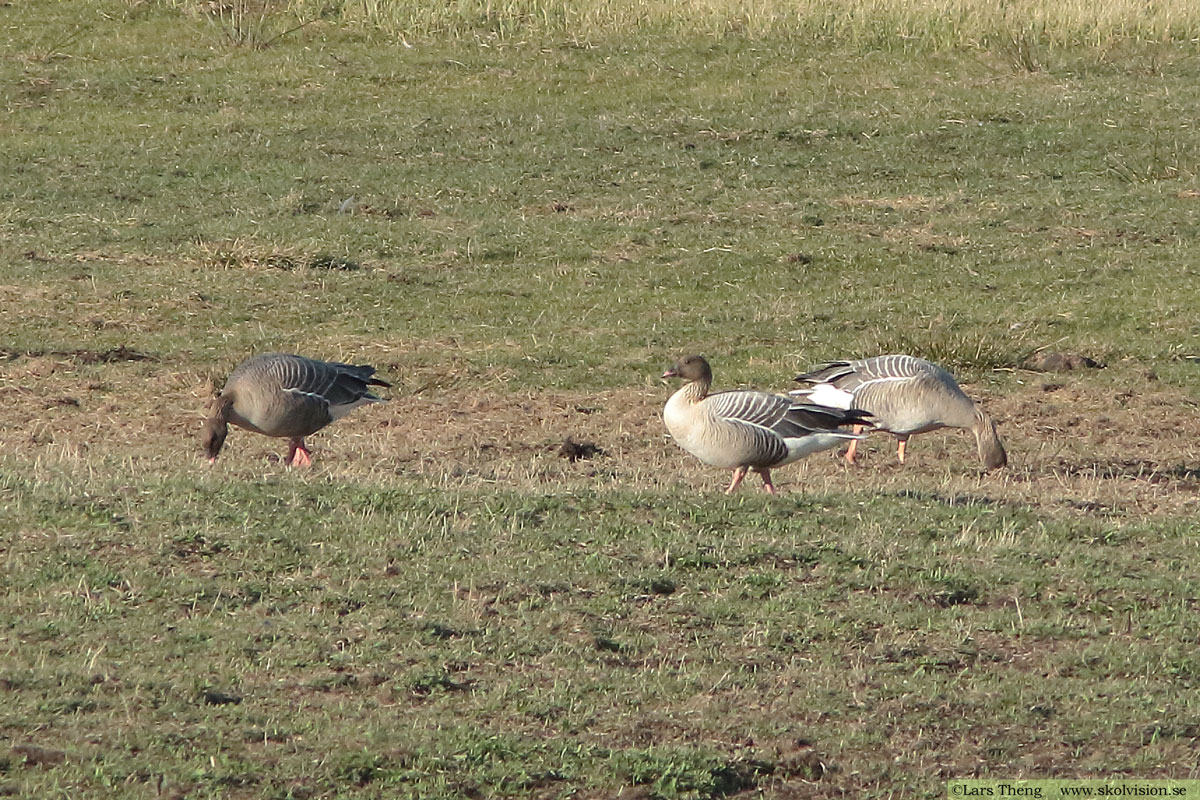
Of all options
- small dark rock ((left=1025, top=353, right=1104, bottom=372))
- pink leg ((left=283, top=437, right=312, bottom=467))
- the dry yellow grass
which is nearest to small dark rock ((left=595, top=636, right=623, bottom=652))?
pink leg ((left=283, top=437, right=312, bottom=467))

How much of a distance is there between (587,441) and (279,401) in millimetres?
2345

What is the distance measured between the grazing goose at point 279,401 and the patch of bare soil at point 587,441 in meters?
0.22

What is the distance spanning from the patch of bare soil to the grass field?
0.06 metres

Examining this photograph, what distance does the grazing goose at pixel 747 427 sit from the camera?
936cm

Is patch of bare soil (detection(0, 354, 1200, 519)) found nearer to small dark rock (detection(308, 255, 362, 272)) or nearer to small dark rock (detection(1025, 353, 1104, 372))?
small dark rock (detection(1025, 353, 1104, 372))

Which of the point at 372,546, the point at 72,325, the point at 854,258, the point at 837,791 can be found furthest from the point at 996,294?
the point at 837,791

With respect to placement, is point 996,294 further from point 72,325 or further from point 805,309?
point 72,325

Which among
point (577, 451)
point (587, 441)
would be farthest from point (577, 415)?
point (577, 451)

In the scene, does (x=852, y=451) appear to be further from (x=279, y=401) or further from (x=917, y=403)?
(x=279, y=401)

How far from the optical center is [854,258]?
16484 mm

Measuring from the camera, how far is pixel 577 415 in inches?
485

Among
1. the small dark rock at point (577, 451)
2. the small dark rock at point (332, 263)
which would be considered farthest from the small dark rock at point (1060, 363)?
the small dark rock at point (332, 263)

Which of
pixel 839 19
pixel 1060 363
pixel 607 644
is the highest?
pixel 839 19

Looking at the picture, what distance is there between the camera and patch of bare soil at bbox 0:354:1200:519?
9961 mm
